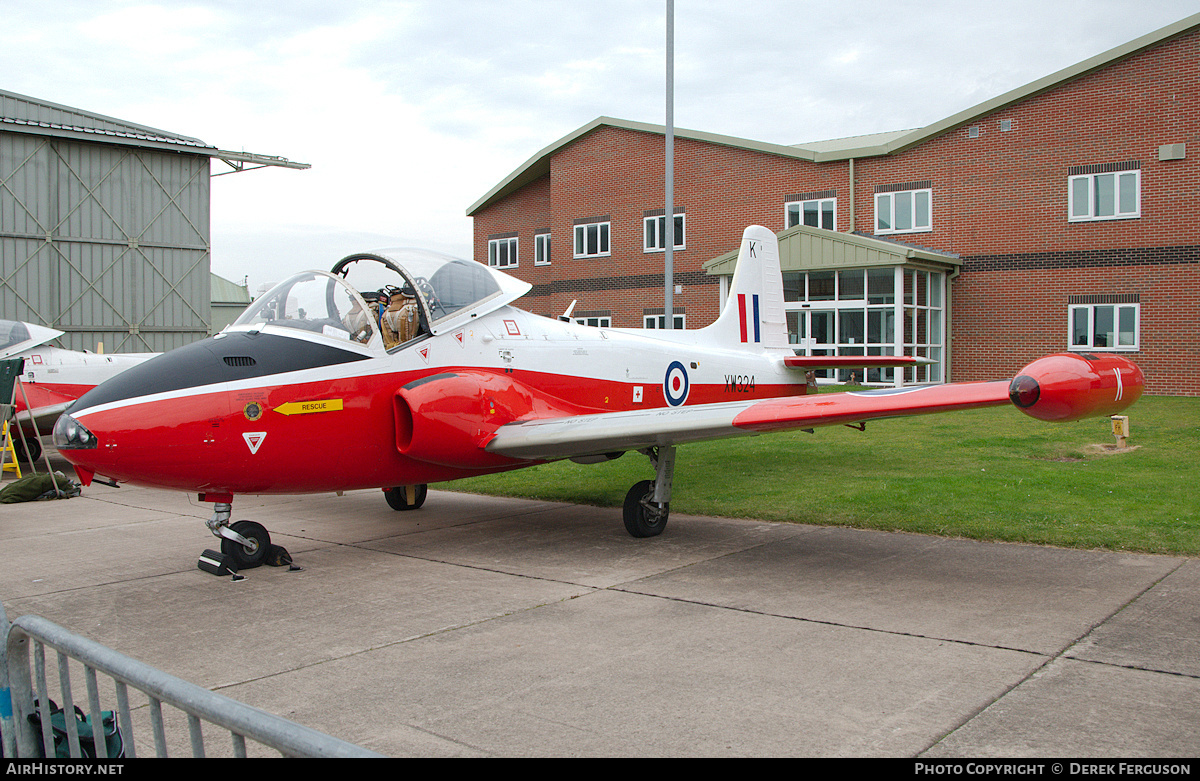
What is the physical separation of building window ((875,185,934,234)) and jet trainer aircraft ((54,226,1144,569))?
1829 cm

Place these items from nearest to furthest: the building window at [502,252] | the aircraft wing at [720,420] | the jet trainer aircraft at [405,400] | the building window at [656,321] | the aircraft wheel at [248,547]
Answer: the jet trainer aircraft at [405,400], the aircraft wing at [720,420], the aircraft wheel at [248,547], the building window at [656,321], the building window at [502,252]

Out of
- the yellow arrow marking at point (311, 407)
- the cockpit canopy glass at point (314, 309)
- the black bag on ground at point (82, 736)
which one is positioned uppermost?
the cockpit canopy glass at point (314, 309)

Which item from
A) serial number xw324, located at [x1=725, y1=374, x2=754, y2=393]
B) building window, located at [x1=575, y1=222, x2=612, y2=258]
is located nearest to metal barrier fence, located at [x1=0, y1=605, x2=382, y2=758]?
serial number xw324, located at [x1=725, y1=374, x2=754, y2=393]

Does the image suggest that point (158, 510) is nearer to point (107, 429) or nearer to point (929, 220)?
point (107, 429)

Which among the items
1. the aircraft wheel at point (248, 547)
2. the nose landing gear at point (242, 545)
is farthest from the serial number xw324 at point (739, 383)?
the aircraft wheel at point (248, 547)

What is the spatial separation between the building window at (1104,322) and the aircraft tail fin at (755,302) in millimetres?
13863

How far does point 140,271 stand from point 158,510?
1359cm

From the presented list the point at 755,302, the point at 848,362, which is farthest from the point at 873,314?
the point at 848,362

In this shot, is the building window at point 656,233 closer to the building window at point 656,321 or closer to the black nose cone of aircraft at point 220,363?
the building window at point 656,321

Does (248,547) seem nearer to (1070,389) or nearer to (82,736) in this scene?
(82,736)

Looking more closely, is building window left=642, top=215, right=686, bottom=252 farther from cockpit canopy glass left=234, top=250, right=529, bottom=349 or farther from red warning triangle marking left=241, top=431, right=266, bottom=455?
red warning triangle marking left=241, top=431, right=266, bottom=455

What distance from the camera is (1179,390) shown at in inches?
807

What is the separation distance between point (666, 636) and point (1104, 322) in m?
21.3

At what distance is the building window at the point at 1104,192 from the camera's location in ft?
68.6
